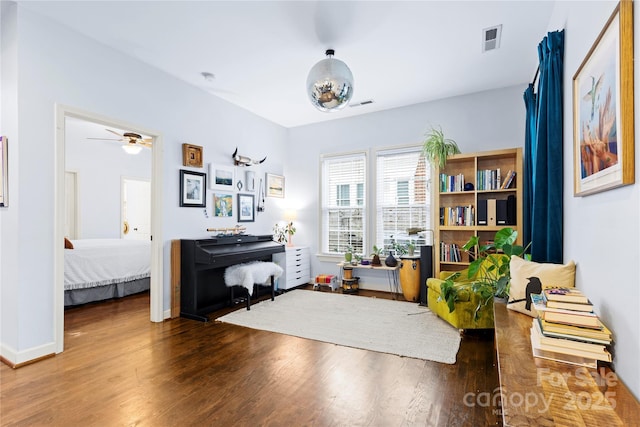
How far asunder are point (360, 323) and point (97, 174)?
19.4 feet

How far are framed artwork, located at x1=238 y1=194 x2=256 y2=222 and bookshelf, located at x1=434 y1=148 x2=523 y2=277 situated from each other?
277 centimetres

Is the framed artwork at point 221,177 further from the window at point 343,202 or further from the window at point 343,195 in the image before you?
the window at point 343,195

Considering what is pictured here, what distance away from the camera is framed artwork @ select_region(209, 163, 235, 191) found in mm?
4348

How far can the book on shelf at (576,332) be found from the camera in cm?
127

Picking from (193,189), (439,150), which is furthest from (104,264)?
(439,150)

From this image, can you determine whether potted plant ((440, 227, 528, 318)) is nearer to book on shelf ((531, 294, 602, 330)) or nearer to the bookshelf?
the bookshelf

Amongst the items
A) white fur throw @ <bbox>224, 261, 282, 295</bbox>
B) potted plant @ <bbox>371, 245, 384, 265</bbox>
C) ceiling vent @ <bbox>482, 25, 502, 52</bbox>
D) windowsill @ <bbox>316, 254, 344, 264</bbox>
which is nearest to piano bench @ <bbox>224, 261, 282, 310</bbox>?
white fur throw @ <bbox>224, 261, 282, 295</bbox>

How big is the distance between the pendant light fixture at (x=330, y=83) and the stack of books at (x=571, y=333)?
2234mm

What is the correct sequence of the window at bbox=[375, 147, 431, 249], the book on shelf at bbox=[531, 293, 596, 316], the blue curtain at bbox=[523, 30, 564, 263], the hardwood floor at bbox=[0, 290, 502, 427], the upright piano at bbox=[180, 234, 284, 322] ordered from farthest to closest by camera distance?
1. the window at bbox=[375, 147, 431, 249]
2. the upright piano at bbox=[180, 234, 284, 322]
3. the blue curtain at bbox=[523, 30, 564, 263]
4. the hardwood floor at bbox=[0, 290, 502, 427]
5. the book on shelf at bbox=[531, 293, 596, 316]

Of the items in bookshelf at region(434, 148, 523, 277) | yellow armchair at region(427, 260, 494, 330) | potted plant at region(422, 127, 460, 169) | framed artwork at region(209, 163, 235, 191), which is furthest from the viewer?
framed artwork at region(209, 163, 235, 191)

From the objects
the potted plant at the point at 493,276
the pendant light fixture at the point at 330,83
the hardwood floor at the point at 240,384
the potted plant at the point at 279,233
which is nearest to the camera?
the hardwood floor at the point at 240,384

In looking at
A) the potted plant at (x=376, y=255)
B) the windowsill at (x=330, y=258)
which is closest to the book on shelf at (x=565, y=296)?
the potted plant at (x=376, y=255)

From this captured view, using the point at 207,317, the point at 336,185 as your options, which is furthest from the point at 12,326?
the point at 336,185

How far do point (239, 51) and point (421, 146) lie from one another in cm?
287
